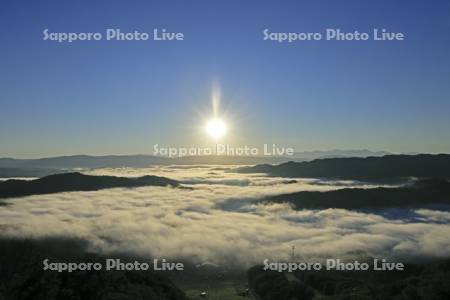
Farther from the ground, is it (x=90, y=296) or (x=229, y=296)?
(x=90, y=296)

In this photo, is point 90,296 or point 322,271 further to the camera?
point 322,271

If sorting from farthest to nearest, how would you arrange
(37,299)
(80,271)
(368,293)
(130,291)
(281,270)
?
(281,270)
(368,293)
(130,291)
(80,271)
(37,299)

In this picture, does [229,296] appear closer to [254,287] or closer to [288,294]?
[254,287]

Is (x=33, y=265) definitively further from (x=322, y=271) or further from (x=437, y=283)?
(x=322, y=271)

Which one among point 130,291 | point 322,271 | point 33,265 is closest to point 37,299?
point 33,265

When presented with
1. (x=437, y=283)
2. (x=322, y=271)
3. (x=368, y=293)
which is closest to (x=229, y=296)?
(x=322, y=271)

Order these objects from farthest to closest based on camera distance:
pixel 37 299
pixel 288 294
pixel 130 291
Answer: pixel 288 294
pixel 130 291
pixel 37 299

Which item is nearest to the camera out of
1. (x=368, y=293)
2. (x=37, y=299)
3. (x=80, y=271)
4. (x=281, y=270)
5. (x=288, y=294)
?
(x=37, y=299)

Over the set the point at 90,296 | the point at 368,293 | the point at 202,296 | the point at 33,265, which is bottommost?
the point at 202,296

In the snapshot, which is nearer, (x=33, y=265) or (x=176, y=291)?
(x=33, y=265)
